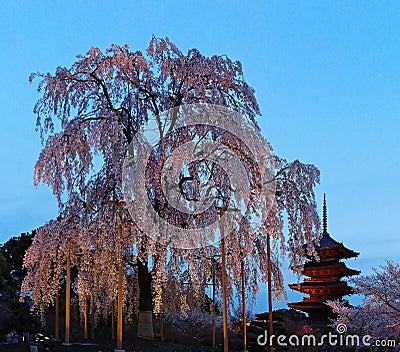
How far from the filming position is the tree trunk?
20312 mm

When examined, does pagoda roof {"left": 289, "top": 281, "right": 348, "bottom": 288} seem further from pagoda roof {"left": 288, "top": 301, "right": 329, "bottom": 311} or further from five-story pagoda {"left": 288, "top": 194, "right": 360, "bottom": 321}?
pagoda roof {"left": 288, "top": 301, "right": 329, "bottom": 311}

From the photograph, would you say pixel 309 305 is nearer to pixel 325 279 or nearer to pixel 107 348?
pixel 325 279

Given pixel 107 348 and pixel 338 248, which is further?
pixel 338 248

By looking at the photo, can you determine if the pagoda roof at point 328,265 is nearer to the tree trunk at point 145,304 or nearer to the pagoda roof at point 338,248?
the pagoda roof at point 338,248

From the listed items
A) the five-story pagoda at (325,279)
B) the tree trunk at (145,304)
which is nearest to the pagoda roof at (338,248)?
the five-story pagoda at (325,279)

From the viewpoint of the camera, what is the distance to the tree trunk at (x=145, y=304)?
20312 millimetres

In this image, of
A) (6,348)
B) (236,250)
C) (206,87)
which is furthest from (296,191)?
(6,348)

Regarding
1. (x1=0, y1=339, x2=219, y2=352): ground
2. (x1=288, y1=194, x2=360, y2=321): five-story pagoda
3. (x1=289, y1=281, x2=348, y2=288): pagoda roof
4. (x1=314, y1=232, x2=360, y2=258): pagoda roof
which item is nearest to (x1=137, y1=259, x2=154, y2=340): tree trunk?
(x1=0, y1=339, x2=219, y2=352): ground

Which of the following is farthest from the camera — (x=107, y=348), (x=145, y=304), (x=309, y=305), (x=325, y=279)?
(x=325, y=279)

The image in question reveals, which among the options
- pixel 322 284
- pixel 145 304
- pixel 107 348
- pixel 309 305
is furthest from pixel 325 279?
pixel 107 348

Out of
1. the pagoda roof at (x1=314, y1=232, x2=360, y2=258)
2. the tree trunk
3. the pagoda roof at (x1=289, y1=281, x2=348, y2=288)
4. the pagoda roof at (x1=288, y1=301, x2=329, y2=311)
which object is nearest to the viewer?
the tree trunk

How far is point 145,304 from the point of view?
20500mm

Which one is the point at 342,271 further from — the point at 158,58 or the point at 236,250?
the point at 158,58

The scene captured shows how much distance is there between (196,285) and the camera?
20.0 m
